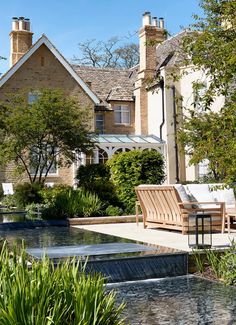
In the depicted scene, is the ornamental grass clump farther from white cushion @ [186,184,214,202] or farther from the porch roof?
the porch roof

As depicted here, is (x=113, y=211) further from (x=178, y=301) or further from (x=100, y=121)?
(x=100, y=121)

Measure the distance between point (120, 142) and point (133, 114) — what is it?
5182 millimetres

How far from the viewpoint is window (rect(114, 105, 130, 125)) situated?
35.9m

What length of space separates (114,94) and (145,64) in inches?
122

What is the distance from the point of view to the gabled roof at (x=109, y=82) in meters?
36.0

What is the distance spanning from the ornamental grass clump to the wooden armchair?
26.3 ft

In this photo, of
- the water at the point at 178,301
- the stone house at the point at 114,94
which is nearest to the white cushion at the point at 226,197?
the water at the point at 178,301

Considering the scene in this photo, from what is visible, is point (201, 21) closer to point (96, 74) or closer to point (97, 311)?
point (97, 311)

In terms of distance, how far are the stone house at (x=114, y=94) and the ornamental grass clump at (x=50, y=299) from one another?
2571 centimetres

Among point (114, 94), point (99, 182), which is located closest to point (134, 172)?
point (99, 182)

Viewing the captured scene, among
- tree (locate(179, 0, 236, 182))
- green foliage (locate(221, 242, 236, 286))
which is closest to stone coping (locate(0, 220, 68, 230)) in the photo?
tree (locate(179, 0, 236, 182))

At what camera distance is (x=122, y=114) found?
36.0 metres

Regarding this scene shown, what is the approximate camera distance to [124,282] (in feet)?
26.9

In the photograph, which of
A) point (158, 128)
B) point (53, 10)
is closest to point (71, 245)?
point (53, 10)
